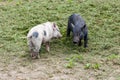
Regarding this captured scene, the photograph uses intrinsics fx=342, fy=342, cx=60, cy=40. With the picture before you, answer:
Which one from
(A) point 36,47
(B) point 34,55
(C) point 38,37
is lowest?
(B) point 34,55

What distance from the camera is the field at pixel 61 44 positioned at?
749cm

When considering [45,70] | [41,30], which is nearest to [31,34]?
[41,30]

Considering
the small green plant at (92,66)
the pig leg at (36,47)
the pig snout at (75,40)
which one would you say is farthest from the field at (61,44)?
the pig snout at (75,40)

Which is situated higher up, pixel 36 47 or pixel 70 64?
pixel 36 47

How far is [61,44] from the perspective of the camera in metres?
9.10

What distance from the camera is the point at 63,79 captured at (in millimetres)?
7188

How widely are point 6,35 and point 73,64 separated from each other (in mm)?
2466

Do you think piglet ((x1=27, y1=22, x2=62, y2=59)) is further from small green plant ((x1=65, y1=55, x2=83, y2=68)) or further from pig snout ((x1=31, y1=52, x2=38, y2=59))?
small green plant ((x1=65, y1=55, x2=83, y2=68))

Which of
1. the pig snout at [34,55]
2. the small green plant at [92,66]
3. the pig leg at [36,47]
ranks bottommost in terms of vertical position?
the small green plant at [92,66]

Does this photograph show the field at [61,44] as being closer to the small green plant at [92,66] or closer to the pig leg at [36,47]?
the small green plant at [92,66]

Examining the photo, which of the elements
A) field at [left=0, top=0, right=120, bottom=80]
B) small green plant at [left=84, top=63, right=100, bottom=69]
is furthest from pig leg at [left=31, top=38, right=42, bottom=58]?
small green plant at [left=84, top=63, right=100, bottom=69]

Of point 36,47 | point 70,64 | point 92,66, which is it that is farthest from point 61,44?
point 92,66

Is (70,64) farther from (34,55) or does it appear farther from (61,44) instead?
(61,44)

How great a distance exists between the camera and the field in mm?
7488
